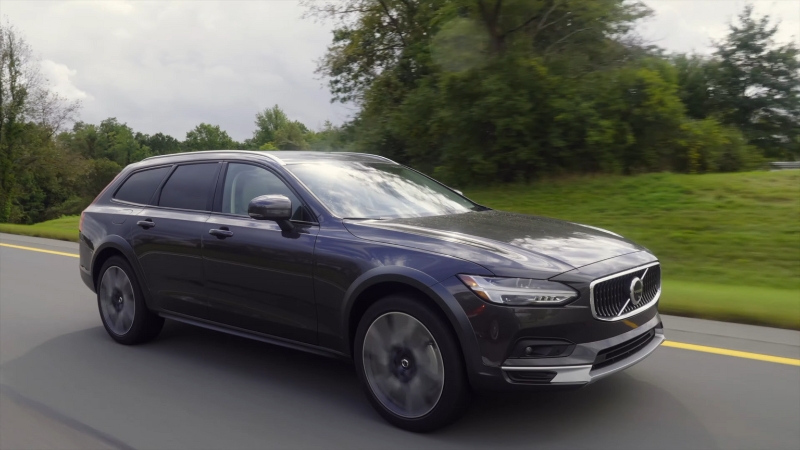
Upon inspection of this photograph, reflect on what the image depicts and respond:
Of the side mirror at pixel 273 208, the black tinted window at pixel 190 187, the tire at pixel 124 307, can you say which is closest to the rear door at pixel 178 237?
the black tinted window at pixel 190 187

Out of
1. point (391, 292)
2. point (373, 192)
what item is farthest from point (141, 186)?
point (391, 292)

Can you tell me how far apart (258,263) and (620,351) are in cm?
237

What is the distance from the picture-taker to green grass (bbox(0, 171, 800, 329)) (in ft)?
24.7

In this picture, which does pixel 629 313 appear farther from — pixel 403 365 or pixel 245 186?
pixel 245 186

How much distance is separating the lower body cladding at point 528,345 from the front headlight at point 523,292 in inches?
1.4

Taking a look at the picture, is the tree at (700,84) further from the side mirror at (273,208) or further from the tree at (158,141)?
the tree at (158,141)

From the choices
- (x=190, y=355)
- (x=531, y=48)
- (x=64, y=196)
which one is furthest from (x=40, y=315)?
(x=64, y=196)

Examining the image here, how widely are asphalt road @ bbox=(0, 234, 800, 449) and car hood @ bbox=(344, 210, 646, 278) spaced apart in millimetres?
920

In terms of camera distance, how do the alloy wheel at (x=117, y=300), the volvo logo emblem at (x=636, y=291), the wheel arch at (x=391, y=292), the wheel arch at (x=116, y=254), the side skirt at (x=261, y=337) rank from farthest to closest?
the alloy wheel at (x=117, y=300) < the wheel arch at (x=116, y=254) < the side skirt at (x=261, y=337) < the volvo logo emblem at (x=636, y=291) < the wheel arch at (x=391, y=292)

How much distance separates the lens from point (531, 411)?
14.7ft

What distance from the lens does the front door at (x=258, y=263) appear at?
192 inches

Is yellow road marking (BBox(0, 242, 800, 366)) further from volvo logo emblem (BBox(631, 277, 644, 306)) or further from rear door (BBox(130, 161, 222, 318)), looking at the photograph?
rear door (BBox(130, 161, 222, 318))

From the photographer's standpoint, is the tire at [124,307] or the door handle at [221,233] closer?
the door handle at [221,233]

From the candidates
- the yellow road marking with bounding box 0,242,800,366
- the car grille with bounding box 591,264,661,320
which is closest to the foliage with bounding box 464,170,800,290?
the yellow road marking with bounding box 0,242,800,366
